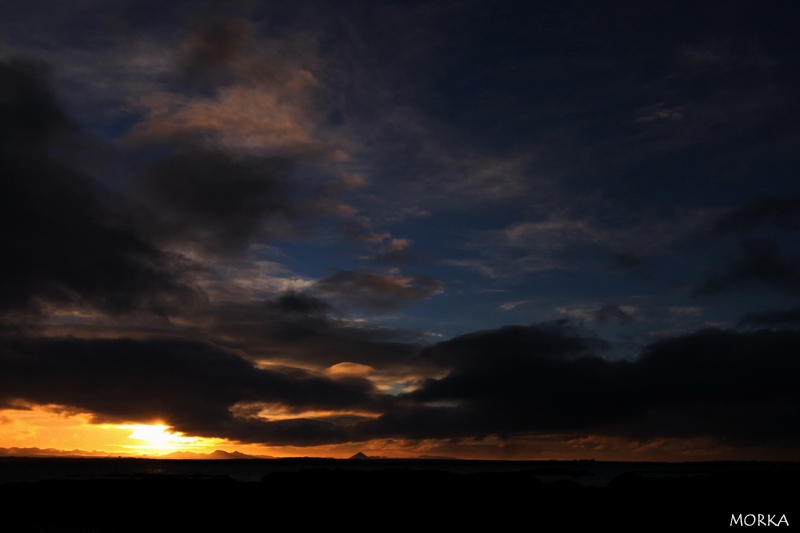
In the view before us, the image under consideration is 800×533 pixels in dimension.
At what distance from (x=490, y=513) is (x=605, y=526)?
6.95m

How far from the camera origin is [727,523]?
112 ft

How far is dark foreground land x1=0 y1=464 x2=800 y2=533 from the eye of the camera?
120 feet

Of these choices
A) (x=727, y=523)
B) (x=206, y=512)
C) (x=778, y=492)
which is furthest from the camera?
(x=206, y=512)

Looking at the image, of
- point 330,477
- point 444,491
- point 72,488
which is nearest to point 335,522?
point 444,491

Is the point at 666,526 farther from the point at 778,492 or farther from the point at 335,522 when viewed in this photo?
the point at 335,522

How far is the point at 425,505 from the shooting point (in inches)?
1656

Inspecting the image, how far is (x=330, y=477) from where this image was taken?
2080 inches

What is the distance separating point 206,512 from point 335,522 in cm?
1182

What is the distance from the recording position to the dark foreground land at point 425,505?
120ft

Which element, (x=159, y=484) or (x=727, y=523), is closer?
(x=727, y=523)

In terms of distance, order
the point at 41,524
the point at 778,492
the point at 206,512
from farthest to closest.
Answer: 1. the point at 41,524
2. the point at 206,512
3. the point at 778,492

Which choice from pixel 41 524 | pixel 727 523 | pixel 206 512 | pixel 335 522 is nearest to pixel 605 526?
pixel 727 523

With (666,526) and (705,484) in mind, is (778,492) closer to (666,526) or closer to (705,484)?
(705,484)

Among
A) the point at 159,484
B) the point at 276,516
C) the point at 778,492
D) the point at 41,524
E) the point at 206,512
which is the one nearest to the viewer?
the point at 778,492
